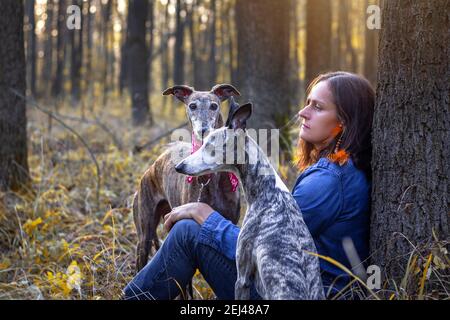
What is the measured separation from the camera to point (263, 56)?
837cm

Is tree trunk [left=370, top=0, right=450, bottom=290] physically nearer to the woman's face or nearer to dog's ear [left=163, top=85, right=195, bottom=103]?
the woman's face

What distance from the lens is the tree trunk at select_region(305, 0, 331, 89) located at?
1147 cm

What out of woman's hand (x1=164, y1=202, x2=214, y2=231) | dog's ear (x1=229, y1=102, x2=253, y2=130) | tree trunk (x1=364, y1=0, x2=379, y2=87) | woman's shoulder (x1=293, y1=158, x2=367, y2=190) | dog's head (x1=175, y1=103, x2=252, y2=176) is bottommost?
woman's hand (x1=164, y1=202, x2=214, y2=231)

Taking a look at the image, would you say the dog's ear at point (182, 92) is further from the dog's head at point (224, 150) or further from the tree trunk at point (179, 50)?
the tree trunk at point (179, 50)

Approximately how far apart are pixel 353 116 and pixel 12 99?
5.00 m

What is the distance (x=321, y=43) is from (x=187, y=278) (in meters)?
8.67

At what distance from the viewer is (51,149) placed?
9.55 m

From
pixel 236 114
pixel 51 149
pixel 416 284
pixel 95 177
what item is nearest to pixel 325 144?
pixel 236 114

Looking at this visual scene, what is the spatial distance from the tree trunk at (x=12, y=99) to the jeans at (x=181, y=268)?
13.1 feet

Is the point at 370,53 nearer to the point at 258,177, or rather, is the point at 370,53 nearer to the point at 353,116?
the point at 353,116

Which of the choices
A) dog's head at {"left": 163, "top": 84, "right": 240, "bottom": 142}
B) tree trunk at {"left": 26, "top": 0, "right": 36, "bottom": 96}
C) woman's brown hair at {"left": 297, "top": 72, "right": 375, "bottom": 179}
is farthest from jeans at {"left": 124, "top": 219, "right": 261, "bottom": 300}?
tree trunk at {"left": 26, "top": 0, "right": 36, "bottom": 96}

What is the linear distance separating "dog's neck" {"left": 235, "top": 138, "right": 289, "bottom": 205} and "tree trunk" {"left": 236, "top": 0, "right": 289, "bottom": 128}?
4.91 metres

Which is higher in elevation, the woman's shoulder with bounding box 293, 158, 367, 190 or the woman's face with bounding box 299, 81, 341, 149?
the woman's face with bounding box 299, 81, 341, 149

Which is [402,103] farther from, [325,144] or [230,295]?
[230,295]
